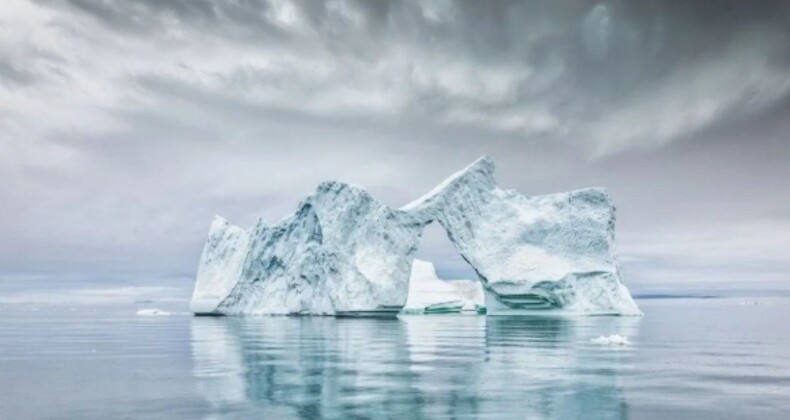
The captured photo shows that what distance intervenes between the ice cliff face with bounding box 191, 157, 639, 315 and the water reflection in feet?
54.1

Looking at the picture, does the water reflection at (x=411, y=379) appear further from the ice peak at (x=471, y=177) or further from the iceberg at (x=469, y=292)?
the iceberg at (x=469, y=292)

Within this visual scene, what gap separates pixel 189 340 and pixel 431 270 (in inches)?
1437

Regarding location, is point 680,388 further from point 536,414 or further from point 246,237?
point 246,237

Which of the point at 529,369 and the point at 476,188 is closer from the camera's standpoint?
the point at 529,369

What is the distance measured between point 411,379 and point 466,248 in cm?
2816

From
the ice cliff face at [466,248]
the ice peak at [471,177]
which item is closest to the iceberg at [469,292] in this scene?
the ice cliff face at [466,248]

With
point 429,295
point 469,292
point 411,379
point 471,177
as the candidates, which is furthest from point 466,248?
point 411,379

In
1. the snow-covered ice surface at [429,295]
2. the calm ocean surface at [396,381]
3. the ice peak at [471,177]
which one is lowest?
the calm ocean surface at [396,381]

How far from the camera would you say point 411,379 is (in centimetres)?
1248

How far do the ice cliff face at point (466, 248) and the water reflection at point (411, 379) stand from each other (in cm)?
1650

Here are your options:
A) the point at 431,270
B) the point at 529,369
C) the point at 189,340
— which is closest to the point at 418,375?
the point at 529,369

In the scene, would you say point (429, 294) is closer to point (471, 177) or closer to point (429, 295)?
point (429, 295)

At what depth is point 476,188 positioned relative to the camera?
40.9m

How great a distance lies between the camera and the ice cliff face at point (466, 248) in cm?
3812
